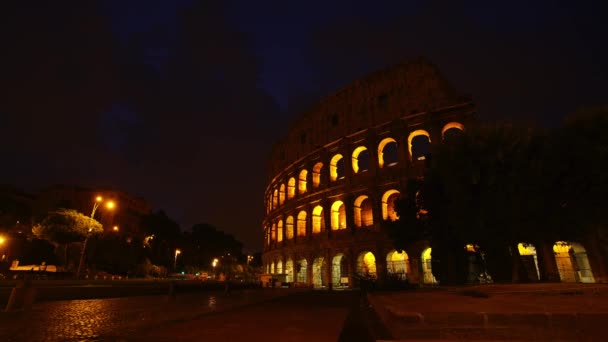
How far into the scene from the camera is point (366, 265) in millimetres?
25172

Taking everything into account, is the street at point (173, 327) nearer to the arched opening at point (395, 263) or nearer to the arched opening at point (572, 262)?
the arched opening at point (395, 263)

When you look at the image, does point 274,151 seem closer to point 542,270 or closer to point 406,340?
point 542,270

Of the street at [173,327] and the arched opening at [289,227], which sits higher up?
the arched opening at [289,227]

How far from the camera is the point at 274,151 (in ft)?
122

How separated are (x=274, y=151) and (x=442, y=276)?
23.2 meters

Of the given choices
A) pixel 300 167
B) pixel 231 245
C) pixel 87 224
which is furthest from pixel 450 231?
pixel 231 245

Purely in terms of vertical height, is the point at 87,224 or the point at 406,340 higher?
the point at 87,224

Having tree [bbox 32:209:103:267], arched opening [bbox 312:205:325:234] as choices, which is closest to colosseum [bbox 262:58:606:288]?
arched opening [bbox 312:205:325:234]

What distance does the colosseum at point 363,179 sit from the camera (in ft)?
73.5

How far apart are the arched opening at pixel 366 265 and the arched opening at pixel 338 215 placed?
2.83 m

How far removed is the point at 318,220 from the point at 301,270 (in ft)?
15.8

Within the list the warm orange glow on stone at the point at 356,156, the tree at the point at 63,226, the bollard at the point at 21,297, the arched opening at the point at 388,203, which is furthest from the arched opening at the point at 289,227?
the bollard at the point at 21,297

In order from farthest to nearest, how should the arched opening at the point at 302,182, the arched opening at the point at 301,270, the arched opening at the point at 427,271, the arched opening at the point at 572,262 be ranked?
the arched opening at the point at 302,182
the arched opening at the point at 301,270
the arched opening at the point at 427,271
the arched opening at the point at 572,262

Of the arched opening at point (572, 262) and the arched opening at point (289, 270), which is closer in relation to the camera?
the arched opening at point (572, 262)
